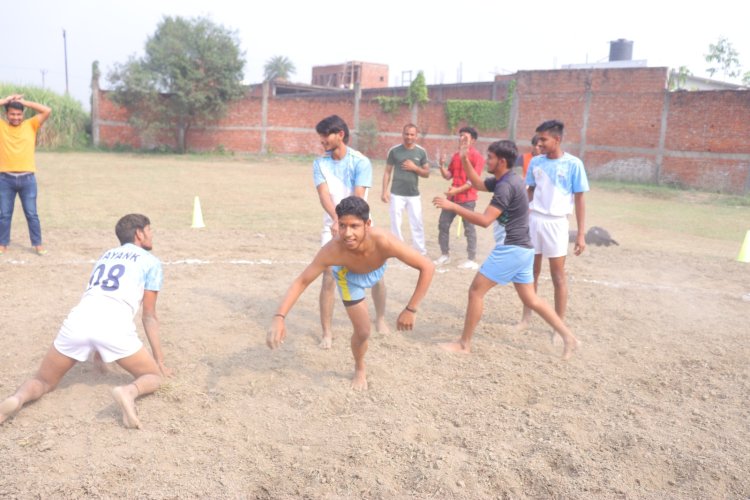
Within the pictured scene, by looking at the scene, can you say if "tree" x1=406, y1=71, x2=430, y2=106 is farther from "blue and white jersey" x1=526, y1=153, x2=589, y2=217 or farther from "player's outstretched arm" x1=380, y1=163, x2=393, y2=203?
"blue and white jersey" x1=526, y1=153, x2=589, y2=217

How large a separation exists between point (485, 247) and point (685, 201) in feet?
43.2

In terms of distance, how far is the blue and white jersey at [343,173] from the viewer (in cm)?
609

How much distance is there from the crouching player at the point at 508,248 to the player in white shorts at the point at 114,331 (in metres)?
2.58

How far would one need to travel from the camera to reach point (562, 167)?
19.2 feet

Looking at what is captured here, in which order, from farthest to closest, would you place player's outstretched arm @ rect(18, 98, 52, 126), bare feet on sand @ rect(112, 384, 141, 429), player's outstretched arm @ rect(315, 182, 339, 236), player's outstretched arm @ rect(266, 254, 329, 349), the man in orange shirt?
1. the man in orange shirt
2. player's outstretched arm @ rect(18, 98, 52, 126)
3. player's outstretched arm @ rect(315, 182, 339, 236)
4. player's outstretched arm @ rect(266, 254, 329, 349)
5. bare feet on sand @ rect(112, 384, 141, 429)

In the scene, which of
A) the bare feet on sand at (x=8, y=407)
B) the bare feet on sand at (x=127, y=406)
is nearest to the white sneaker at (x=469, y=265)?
the bare feet on sand at (x=127, y=406)

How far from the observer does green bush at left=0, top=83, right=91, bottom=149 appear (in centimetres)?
3253

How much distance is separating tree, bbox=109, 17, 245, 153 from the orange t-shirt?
24485 mm

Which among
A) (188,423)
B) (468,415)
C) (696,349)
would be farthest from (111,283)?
(696,349)

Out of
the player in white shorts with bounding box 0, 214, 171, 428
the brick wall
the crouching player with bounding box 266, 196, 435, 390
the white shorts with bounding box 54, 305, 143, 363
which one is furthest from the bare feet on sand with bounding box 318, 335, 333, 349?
the brick wall

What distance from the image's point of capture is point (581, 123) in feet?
86.5

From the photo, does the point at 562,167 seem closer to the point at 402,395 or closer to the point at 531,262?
the point at 531,262

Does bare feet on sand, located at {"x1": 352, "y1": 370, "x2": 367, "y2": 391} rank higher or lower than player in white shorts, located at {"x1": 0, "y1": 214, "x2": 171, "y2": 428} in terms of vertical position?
lower

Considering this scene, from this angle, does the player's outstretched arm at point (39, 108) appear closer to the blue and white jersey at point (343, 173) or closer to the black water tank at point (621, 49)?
the blue and white jersey at point (343, 173)
